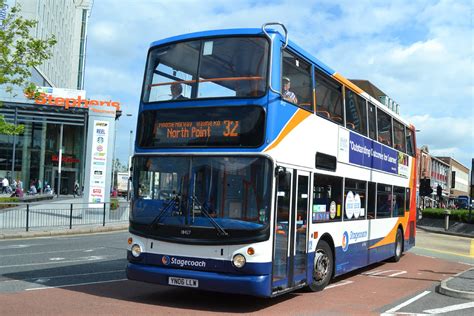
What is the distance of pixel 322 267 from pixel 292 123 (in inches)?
121

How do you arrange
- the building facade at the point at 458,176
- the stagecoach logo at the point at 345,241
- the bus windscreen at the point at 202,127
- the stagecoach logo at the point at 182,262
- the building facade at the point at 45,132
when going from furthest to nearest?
the building facade at the point at 458,176, the building facade at the point at 45,132, the stagecoach logo at the point at 345,241, the bus windscreen at the point at 202,127, the stagecoach logo at the point at 182,262

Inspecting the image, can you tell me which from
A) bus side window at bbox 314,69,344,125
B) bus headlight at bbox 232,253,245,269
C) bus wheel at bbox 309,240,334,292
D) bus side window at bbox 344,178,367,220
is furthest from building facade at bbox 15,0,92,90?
bus headlight at bbox 232,253,245,269

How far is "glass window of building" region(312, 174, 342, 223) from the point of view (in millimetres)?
9633

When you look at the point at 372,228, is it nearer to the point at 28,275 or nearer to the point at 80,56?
the point at 28,275

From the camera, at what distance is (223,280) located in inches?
303

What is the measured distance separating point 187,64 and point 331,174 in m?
3.60

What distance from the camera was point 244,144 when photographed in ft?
26.2

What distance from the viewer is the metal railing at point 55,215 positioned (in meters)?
20.4

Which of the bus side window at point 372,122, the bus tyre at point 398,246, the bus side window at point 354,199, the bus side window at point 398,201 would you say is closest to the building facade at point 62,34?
the bus side window at point 398,201

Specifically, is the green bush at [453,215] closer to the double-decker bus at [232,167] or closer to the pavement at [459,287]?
the pavement at [459,287]

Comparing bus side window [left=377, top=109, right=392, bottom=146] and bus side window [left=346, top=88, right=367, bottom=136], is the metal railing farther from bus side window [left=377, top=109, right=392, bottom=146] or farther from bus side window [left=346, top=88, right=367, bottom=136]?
bus side window [left=346, top=88, right=367, bottom=136]

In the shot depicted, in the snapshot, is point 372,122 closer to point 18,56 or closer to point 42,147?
point 18,56

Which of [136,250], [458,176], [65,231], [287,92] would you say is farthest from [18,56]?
[458,176]

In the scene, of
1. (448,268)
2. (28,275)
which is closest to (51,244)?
(28,275)
